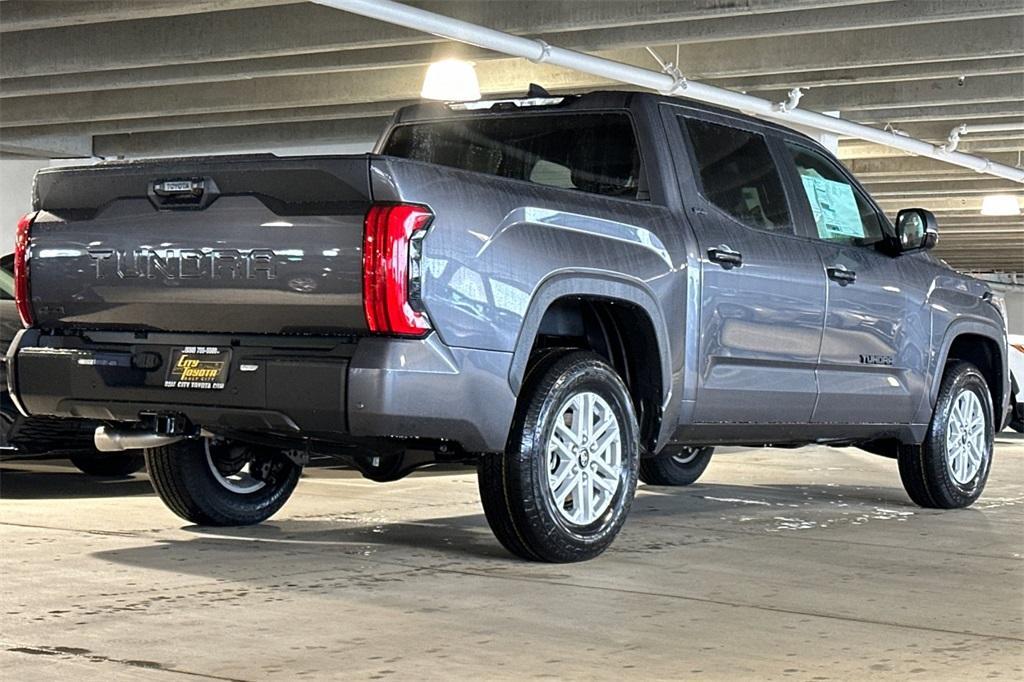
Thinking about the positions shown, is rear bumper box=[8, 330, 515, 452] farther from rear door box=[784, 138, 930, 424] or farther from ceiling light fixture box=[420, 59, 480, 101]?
ceiling light fixture box=[420, 59, 480, 101]

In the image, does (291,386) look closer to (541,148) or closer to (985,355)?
(541,148)

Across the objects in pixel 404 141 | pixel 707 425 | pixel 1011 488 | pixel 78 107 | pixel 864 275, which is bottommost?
pixel 1011 488

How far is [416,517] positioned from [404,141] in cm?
171

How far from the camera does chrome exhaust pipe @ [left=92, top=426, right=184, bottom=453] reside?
17.7 feet

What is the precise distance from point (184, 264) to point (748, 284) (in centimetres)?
236

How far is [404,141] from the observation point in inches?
275

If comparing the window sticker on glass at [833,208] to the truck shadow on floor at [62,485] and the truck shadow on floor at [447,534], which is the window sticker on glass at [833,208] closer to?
the truck shadow on floor at [447,534]

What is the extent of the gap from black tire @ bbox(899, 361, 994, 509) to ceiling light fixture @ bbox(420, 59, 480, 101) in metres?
5.80

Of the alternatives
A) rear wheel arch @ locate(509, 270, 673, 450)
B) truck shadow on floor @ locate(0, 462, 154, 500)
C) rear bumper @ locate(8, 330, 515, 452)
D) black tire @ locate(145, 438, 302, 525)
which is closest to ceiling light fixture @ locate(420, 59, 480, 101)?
truck shadow on floor @ locate(0, 462, 154, 500)

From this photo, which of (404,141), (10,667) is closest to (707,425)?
(404,141)

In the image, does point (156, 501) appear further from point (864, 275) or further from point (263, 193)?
point (864, 275)

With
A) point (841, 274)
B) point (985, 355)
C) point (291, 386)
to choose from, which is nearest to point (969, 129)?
point (985, 355)

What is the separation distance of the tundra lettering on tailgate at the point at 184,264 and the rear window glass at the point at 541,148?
1721 millimetres

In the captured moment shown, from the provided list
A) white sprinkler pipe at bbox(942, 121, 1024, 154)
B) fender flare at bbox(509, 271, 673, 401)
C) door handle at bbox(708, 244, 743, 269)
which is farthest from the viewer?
white sprinkler pipe at bbox(942, 121, 1024, 154)
